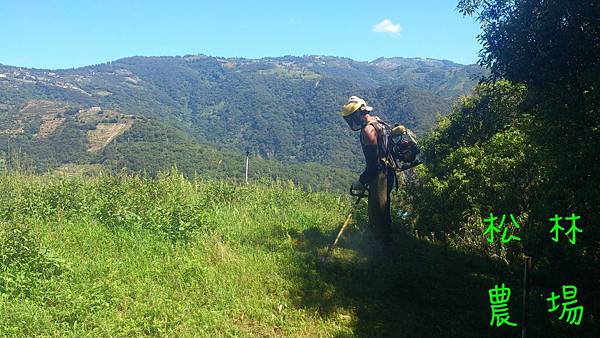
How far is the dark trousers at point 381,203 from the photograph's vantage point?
26.1 ft

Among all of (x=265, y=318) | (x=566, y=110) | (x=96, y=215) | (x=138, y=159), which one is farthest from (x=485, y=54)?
(x=138, y=159)

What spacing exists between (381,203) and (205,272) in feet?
11.0

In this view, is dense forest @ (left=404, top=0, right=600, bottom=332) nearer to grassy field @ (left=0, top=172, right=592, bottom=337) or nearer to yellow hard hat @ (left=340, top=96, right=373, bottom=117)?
grassy field @ (left=0, top=172, right=592, bottom=337)

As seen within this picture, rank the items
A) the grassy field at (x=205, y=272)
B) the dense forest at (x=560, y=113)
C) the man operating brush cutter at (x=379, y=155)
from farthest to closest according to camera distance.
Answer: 1. the man operating brush cutter at (x=379, y=155)
2. the dense forest at (x=560, y=113)
3. the grassy field at (x=205, y=272)

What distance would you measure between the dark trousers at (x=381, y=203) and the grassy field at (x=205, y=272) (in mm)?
424

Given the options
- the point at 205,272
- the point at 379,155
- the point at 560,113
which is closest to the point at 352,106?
the point at 379,155

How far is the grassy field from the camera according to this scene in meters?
5.40

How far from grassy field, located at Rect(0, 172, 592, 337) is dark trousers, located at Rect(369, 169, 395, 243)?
0.42m

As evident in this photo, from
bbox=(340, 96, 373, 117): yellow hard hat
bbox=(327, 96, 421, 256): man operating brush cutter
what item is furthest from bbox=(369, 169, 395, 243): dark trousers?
bbox=(340, 96, 373, 117): yellow hard hat

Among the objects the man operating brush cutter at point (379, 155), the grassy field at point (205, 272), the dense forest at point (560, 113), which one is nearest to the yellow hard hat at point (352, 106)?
the man operating brush cutter at point (379, 155)

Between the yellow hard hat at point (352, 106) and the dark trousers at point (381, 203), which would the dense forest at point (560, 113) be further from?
the yellow hard hat at point (352, 106)

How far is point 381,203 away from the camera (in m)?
7.96

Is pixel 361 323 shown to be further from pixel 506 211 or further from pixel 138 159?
pixel 138 159

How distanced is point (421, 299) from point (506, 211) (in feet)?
21.0
